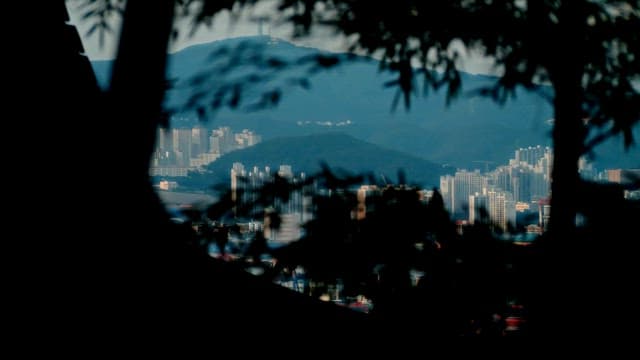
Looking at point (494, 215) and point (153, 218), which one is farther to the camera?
point (494, 215)

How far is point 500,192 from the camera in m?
5.70

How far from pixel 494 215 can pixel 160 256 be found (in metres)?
2.01

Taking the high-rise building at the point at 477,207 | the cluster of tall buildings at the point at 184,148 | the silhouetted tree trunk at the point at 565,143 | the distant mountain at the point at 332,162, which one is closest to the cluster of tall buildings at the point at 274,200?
the distant mountain at the point at 332,162

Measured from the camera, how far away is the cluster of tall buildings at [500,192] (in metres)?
4.74

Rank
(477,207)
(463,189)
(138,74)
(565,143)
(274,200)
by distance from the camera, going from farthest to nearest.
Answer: (463,189), (565,143), (274,200), (477,207), (138,74)

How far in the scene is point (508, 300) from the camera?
14.7 ft

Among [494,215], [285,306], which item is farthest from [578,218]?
[285,306]

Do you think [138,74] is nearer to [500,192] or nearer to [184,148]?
[184,148]

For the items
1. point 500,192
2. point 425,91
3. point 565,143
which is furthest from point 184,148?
point 565,143

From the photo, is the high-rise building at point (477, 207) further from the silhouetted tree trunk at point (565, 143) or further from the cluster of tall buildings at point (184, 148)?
the cluster of tall buildings at point (184, 148)

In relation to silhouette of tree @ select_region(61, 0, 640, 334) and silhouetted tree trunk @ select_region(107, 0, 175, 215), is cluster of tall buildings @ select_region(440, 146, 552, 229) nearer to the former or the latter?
silhouette of tree @ select_region(61, 0, 640, 334)

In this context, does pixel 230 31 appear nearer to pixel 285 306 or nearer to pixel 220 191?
pixel 220 191

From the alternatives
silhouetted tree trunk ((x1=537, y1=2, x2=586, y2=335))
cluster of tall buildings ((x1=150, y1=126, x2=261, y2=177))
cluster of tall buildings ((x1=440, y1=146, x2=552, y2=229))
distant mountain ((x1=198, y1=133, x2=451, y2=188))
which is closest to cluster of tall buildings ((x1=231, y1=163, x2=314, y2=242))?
distant mountain ((x1=198, y1=133, x2=451, y2=188))

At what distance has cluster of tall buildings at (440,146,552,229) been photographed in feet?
15.5
